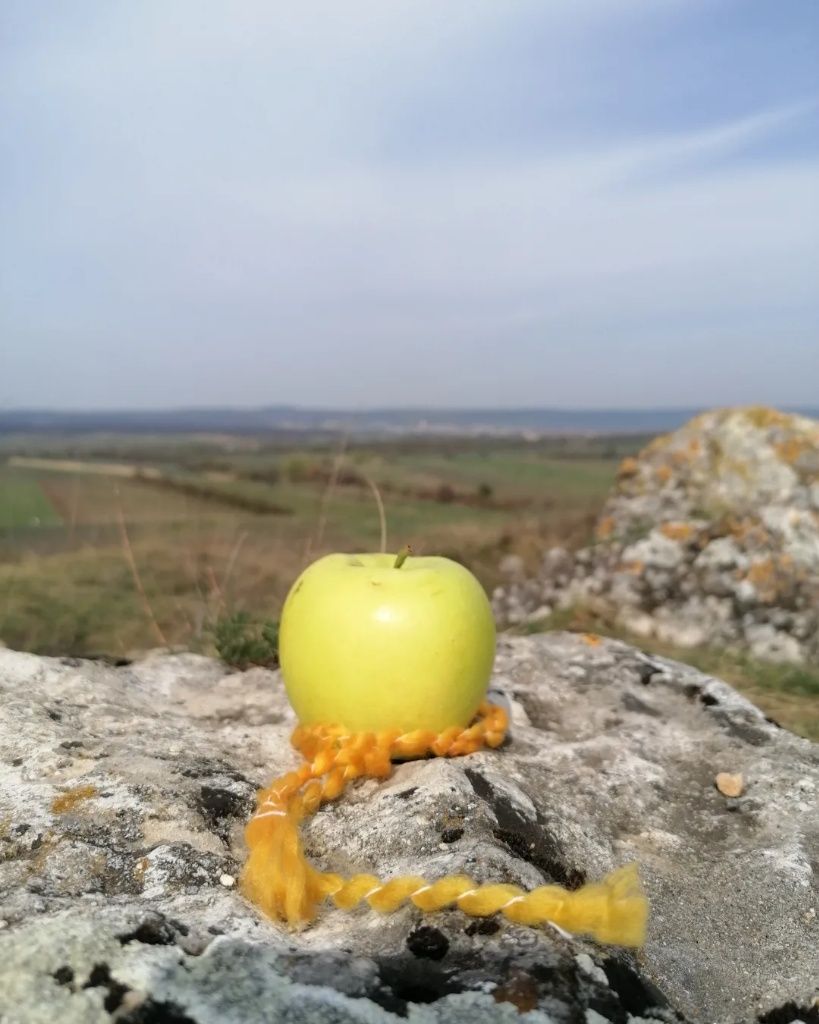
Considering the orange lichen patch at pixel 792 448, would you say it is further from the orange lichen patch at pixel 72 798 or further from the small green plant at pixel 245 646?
the orange lichen patch at pixel 72 798

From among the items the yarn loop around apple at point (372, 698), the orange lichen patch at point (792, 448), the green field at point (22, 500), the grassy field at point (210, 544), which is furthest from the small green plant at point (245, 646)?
the green field at point (22, 500)

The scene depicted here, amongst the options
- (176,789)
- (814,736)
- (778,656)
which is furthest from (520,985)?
(778,656)

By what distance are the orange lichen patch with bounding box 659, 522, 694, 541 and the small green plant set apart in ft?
14.4

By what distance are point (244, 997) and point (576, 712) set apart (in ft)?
8.05

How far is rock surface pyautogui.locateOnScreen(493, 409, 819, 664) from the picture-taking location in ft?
23.0

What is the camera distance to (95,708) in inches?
133

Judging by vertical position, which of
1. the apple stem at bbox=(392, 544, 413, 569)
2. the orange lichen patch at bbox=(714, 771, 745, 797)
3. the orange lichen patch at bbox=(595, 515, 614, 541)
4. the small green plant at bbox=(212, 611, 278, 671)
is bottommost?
the orange lichen patch at bbox=(714, 771, 745, 797)

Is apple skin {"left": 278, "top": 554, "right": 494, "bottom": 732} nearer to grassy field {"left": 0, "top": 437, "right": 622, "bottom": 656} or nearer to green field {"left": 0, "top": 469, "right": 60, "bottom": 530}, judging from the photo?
grassy field {"left": 0, "top": 437, "right": 622, "bottom": 656}

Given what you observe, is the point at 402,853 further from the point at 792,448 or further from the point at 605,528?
the point at 792,448

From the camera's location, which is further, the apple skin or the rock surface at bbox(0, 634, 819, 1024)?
the apple skin

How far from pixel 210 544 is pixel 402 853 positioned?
9889 mm

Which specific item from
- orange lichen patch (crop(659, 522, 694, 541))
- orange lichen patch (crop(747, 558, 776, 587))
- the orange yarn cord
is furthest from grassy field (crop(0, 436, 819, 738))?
the orange yarn cord

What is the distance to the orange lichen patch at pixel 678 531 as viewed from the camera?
7.85 m

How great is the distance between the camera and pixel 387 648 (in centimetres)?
297
